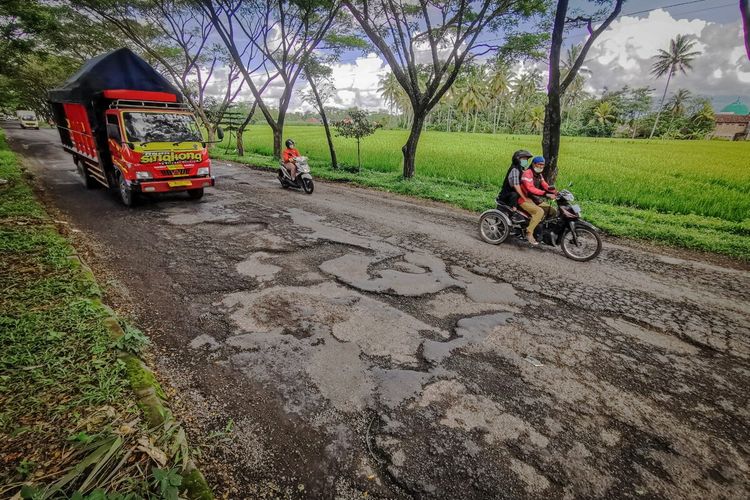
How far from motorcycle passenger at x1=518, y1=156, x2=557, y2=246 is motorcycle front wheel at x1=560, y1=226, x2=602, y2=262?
1.40 feet

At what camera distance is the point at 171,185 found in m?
7.19

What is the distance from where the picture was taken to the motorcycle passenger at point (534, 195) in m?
5.49

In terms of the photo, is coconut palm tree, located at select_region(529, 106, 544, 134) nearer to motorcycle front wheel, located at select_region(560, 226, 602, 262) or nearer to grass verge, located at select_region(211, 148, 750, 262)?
grass verge, located at select_region(211, 148, 750, 262)

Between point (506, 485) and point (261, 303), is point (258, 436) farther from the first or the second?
point (261, 303)

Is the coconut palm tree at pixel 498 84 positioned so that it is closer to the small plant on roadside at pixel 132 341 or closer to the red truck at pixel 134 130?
the red truck at pixel 134 130

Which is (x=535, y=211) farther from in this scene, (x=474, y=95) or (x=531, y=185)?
(x=474, y=95)

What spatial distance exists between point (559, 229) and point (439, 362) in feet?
12.4

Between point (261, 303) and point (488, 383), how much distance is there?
7.53 ft

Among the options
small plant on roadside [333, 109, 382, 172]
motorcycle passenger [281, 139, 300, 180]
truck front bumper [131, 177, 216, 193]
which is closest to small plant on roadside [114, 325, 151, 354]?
truck front bumper [131, 177, 216, 193]

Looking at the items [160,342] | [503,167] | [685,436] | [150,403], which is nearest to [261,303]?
[160,342]

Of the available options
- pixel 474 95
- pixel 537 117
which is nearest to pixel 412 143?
pixel 474 95

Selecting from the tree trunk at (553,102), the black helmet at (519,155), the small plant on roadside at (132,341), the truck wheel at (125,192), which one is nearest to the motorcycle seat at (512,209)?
the black helmet at (519,155)

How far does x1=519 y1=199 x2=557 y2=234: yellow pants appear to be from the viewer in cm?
552

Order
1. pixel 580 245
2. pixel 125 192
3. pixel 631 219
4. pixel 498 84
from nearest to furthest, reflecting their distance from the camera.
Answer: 1. pixel 580 245
2. pixel 125 192
3. pixel 631 219
4. pixel 498 84
